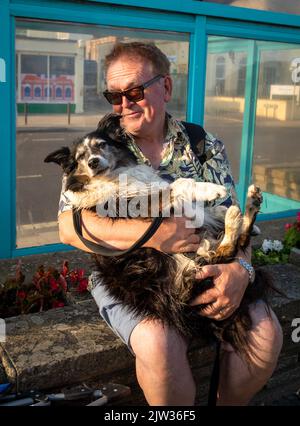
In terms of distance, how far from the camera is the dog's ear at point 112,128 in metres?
2.79

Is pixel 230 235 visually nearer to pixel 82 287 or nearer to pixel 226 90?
pixel 82 287

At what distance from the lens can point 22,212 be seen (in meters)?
4.11

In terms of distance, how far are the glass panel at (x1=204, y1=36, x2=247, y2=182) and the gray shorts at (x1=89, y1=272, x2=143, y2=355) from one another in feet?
8.86

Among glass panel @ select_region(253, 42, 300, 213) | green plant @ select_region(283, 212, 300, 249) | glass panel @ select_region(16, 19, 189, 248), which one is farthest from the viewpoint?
glass panel @ select_region(253, 42, 300, 213)

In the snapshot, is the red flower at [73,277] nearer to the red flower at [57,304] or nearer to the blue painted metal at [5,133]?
the red flower at [57,304]

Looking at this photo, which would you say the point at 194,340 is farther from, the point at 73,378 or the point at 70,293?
the point at 70,293

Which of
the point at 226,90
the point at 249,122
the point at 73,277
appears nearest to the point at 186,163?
the point at 73,277

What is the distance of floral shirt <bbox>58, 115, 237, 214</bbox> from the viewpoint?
112 inches

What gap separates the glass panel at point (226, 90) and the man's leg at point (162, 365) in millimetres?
3022

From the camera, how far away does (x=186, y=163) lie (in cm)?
288
